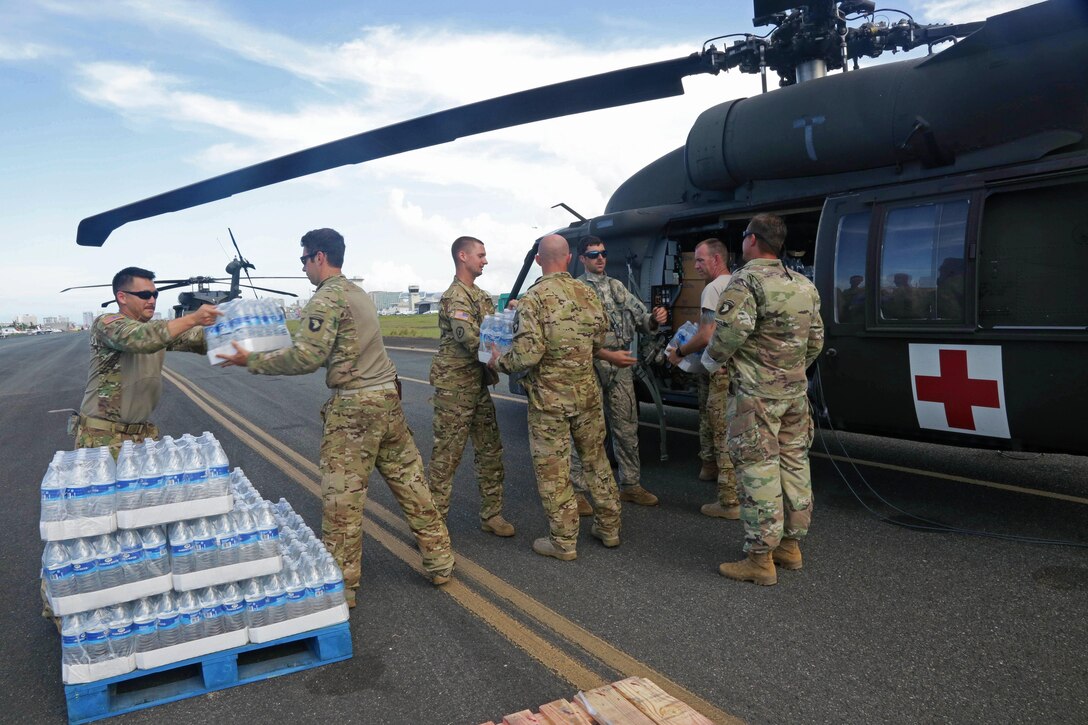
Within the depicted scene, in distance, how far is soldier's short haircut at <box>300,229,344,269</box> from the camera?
395cm

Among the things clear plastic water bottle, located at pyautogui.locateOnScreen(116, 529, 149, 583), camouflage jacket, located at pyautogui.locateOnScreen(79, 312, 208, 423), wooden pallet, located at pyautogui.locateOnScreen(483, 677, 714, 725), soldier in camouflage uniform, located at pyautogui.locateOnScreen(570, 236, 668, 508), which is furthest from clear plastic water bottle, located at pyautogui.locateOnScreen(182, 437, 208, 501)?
soldier in camouflage uniform, located at pyautogui.locateOnScreen(570, 236, 668, 508)

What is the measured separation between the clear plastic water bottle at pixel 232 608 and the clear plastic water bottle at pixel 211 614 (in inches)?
0.7

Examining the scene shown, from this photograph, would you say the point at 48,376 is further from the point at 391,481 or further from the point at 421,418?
the point at 391,481

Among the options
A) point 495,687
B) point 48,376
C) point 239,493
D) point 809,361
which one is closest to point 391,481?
point 239,493

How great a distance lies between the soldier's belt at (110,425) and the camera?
158 inches

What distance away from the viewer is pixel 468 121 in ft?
17.3

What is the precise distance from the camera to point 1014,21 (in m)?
4.22

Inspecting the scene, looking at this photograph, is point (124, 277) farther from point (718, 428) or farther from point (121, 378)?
point (718, 428)

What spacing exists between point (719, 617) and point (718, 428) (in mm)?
2199

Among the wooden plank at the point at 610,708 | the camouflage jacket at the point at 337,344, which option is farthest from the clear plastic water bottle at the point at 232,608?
the wooden plank at the point at 610,708

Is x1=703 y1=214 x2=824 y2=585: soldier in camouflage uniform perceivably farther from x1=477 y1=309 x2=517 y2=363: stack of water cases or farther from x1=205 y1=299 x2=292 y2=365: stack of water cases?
x1=205 y1=299 x2=292 y2=365: stack of water cases

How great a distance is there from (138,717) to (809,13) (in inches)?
226

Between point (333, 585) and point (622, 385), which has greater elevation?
point (622, 385)

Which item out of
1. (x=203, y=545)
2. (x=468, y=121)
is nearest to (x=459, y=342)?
(x=468, y=121)
